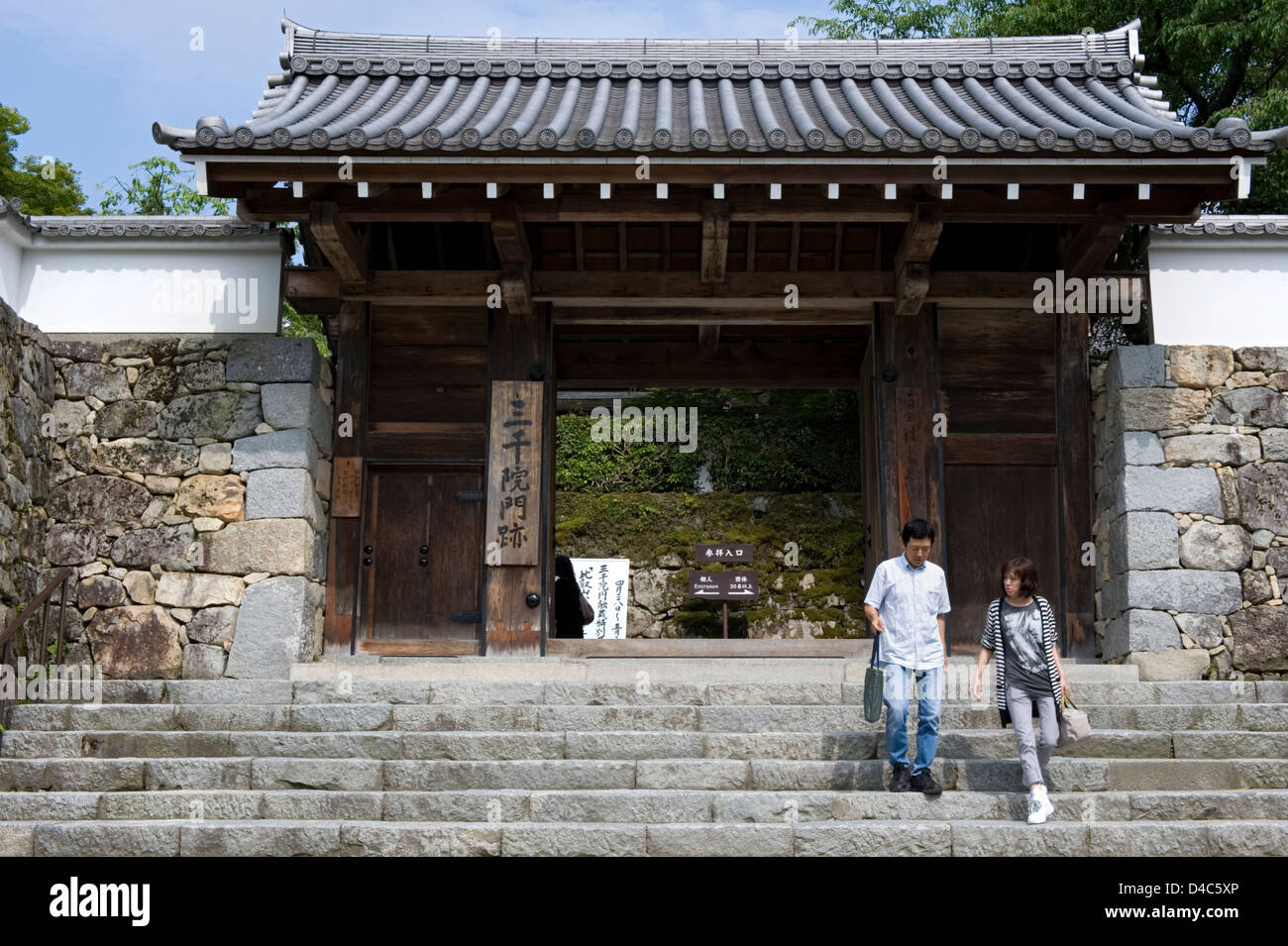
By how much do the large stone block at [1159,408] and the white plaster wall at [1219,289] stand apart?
501 millimetres

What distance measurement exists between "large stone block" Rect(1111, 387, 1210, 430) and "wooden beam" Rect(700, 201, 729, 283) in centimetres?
298

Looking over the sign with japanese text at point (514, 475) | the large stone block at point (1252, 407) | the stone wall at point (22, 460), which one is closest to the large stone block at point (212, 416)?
the stone wall at point (22, 460)

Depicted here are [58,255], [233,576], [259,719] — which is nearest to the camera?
[259,719]

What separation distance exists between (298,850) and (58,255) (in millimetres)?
5548

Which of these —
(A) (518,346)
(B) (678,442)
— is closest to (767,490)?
(B) (678,442)

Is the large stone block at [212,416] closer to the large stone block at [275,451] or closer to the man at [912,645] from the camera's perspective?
the large stone block at [275,451]

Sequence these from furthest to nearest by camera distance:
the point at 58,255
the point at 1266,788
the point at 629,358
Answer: the point at 629,358 < the point at 58,255 < the point at 1266,788

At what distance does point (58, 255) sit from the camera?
9.42 metres

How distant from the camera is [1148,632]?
866cm

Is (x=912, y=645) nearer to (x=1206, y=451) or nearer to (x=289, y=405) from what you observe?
(x=1206, y=451)

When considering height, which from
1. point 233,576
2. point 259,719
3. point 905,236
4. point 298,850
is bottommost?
point 298,850

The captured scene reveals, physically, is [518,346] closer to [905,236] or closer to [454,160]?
[454,160]

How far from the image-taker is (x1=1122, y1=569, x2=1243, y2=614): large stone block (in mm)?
8703

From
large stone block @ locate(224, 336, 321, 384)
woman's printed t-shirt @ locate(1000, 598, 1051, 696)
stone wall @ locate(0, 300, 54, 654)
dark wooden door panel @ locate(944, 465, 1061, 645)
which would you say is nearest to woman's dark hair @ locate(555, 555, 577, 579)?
large stone block @ locate(224, 336, 321, 384)
